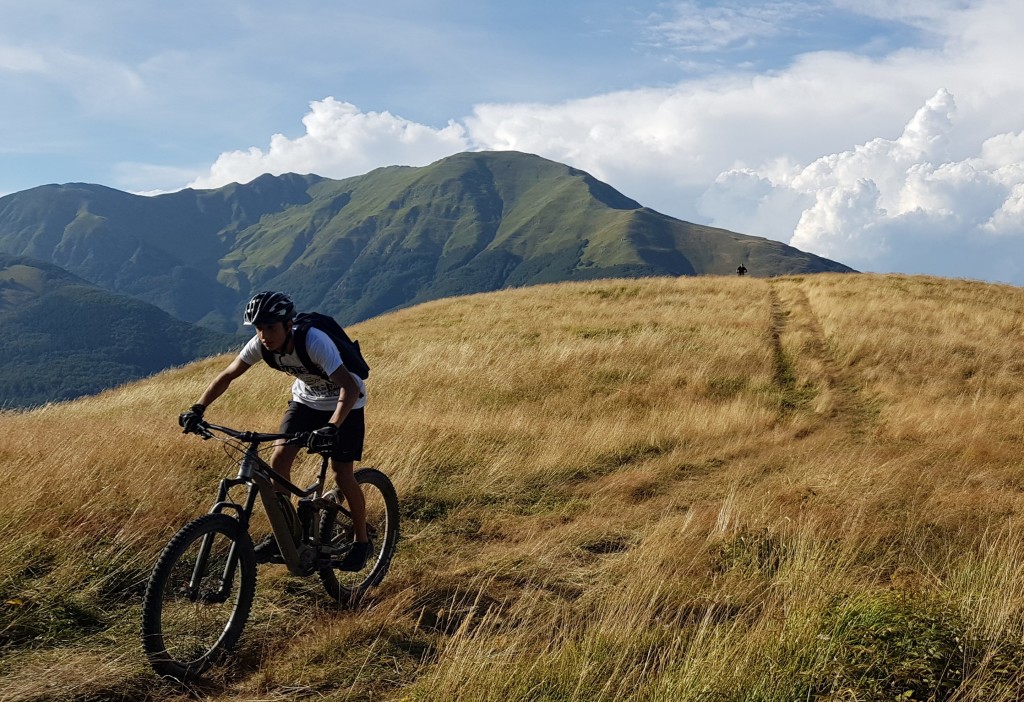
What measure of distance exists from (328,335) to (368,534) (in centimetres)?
211

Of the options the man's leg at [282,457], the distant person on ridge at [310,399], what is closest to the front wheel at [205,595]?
the distant person on ridge at [310,399]

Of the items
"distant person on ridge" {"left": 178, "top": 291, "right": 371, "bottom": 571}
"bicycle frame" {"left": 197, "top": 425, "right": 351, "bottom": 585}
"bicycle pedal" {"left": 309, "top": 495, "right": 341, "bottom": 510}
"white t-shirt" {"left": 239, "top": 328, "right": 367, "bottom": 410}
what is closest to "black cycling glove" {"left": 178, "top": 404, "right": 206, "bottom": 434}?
"distant person on ridge" {"left": 178, "top": 291, "right": 371, "bottom": 571}

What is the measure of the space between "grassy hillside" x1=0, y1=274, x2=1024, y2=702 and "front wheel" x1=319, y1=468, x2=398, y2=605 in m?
0.19

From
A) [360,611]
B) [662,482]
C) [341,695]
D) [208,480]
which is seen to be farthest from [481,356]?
[341,695]

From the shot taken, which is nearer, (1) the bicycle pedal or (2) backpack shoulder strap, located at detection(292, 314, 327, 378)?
(2) backpack shoulder strap, located at detection(292, 314, 327, 378)

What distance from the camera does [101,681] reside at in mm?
4500

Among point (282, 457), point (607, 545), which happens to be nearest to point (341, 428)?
point (282, 457)

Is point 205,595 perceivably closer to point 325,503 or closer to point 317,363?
point 325,503

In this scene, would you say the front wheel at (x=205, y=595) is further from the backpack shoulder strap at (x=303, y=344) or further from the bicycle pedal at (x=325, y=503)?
the backpack shoulder strap at (x=303, y=344)

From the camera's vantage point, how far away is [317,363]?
587cm

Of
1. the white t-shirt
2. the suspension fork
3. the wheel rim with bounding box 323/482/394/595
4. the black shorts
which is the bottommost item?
the wheel rim with bounding box 323/482/394/595

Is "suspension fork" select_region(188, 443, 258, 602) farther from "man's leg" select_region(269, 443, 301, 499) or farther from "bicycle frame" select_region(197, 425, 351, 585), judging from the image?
"man's leg" select_region(269, 443, 301, 499)

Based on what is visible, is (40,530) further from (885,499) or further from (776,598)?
(885,499)

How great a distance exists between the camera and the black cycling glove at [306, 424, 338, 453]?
5.35 meters
